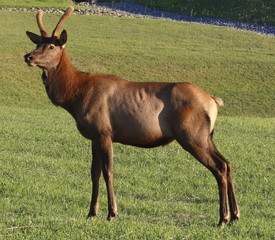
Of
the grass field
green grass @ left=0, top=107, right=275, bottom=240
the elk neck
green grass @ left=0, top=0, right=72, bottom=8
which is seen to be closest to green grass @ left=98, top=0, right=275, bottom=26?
green grass @ left=0, top=0, right=72, bottom=8

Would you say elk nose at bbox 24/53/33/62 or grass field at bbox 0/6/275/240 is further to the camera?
elk nose at bbox 24/53/33/62

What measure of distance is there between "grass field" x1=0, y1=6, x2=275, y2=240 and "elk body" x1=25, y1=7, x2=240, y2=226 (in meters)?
0.65

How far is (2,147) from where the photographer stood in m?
17.4

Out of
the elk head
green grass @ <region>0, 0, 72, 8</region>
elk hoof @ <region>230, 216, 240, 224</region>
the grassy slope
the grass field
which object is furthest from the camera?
green grass @ <region>0, 0, 72, 8</region>

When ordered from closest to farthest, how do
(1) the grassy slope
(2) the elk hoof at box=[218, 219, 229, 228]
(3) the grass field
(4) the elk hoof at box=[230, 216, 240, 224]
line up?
(3) the grass field
(2) the elk hoof at box=[218, 219, 229, 228]
(4) the elk hoof at box=[230, 216, 240, 224]
(1) the grassy slope

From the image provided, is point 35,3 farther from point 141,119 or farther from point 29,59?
point 141,119

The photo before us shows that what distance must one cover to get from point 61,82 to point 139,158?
22.5 feet

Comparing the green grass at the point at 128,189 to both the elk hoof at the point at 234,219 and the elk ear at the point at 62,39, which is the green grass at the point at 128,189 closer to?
the elk hoof at the point at 234,219

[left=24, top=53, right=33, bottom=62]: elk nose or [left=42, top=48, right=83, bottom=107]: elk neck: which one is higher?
[left=24, top=53, right=33, bottom=62]: elk nose

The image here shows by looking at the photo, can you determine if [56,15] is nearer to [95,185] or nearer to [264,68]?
[264,68]

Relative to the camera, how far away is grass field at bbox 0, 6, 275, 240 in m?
9.16

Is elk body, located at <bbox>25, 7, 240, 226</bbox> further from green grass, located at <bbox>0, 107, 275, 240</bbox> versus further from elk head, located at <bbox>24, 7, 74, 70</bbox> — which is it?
green grass, located at <bbox>0, 107, 275, 240</bbox>

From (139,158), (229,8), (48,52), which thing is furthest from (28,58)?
(229,8)

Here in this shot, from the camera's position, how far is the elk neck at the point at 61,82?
10.1 metres
